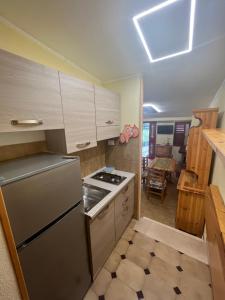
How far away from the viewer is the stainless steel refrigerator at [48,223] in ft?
2.11

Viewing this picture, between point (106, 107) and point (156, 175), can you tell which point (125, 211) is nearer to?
point (106, 107)

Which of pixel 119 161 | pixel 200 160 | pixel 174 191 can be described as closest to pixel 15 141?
pixel 119 161

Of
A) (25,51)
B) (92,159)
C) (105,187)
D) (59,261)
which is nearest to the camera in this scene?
(59,261)

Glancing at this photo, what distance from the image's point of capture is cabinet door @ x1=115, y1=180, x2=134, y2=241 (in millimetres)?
1587

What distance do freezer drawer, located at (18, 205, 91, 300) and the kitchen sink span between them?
0.18 meters

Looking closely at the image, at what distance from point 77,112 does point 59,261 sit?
3.89ft

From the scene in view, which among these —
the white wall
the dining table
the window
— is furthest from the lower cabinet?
the window

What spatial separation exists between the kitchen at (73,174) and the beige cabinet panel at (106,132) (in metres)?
0.01

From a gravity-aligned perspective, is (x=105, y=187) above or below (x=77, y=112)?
below

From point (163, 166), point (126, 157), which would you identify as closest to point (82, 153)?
point (126, 157)

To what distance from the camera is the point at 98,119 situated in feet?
4.78

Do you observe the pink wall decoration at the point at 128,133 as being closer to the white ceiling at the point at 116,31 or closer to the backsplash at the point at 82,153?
the backsplash at the point at 82,153

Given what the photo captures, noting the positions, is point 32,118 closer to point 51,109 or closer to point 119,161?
point 51,109

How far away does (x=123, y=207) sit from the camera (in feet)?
5.63
